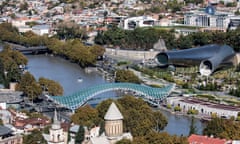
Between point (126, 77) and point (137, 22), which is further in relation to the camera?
point (137, 22)

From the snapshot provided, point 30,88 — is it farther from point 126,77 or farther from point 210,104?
point 210,104

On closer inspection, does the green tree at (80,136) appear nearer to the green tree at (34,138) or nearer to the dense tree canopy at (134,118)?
the green tree at (34,138)

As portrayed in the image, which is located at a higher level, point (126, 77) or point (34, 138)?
point (34, 138)

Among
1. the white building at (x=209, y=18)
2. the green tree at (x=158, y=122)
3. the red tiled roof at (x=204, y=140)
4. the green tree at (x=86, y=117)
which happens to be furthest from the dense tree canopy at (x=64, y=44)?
the red tiled roof at (x=204, y=140)

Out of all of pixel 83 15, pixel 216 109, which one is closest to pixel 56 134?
pixel 216 109

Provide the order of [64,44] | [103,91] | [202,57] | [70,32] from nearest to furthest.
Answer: [103,91] → [202,57] → [64,44] → [70,32]

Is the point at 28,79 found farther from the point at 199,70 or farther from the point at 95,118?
the point at 199,70

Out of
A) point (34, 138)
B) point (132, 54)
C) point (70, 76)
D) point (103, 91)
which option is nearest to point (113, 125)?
point (34, 138)
